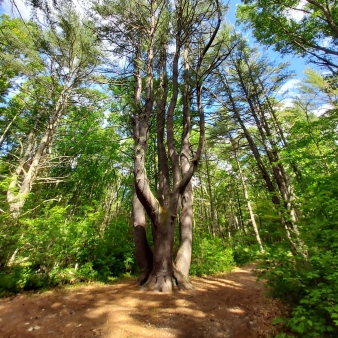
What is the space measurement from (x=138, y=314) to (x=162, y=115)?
20.0ft

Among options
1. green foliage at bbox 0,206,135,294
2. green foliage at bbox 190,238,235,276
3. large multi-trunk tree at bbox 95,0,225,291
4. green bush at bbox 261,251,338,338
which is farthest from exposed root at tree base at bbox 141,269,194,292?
green foliage at bbox 190,238,235,276

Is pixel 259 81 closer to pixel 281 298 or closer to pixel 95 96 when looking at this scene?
pixel 95 96

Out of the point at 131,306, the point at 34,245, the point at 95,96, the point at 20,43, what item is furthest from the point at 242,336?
the point at 20,43

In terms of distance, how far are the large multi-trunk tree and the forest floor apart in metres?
0.80

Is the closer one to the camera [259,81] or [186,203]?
[186,203]

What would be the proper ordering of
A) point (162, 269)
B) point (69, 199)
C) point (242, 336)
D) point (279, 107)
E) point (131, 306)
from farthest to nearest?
1. point (69, 199)
2. point (279, 107)
3. point (162, 269)
4. point (131, 306)
5. point (242, 336)

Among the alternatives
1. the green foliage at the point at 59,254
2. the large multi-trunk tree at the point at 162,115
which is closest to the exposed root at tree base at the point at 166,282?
the large multi-trunk tree at the point at 162,115

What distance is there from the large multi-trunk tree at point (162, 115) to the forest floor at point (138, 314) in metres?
0.80

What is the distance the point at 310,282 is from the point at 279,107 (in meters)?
11.2

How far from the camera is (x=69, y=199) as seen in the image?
13820mm

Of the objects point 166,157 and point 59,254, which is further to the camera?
point 166,157

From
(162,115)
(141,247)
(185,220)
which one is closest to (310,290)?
(185,220)

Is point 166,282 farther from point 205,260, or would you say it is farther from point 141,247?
point 205,260

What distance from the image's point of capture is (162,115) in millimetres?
7434
